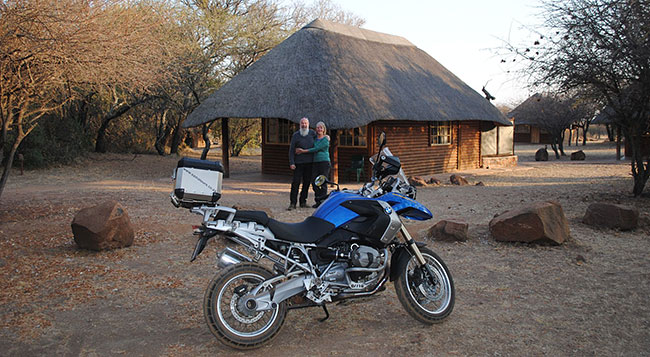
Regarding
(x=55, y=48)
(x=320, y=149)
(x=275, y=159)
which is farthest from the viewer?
(x=275, y=159)

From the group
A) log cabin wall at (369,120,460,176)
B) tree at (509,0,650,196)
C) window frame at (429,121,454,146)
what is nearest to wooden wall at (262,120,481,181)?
log cabin wall at (369,120,460,176)

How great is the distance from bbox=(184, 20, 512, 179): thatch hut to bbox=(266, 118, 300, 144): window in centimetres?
3

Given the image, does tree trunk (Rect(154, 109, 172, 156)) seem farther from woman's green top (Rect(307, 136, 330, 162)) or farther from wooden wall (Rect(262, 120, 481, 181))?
woman's green top (Rect(307, 136, 330, 162))

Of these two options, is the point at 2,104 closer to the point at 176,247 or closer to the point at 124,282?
the point at 176,247

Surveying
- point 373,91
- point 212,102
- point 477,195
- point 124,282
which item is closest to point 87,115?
point 212,102

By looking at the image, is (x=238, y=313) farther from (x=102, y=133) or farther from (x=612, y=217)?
(x=102, y=133)

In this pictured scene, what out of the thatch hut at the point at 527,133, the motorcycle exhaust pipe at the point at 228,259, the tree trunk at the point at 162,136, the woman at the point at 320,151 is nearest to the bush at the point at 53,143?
the tree trunk at the point at 162,136

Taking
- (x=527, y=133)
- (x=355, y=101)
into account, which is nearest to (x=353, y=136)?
(x=355, y=101)

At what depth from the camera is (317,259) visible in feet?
13.2

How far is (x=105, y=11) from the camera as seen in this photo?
27.4 ft

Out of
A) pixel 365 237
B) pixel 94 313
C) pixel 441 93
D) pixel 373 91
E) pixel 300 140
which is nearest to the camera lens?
pixel 365 237

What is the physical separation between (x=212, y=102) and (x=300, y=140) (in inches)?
269

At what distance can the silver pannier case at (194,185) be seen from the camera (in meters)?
3.75

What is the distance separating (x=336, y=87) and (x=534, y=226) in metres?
8.49
